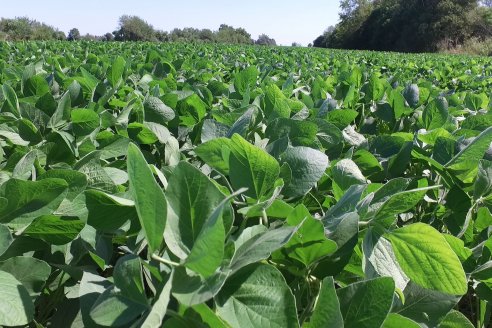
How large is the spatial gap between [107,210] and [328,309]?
36 cm

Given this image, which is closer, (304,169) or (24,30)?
(304,169)

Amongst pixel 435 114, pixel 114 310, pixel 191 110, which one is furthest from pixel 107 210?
pixel 435 114

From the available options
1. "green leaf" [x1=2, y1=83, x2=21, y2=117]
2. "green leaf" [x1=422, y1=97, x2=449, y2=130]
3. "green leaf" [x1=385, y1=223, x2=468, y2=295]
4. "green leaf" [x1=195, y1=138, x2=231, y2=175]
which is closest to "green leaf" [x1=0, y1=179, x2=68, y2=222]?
"green leaf" [x1=195, y1=138, x2=231, y2=175]

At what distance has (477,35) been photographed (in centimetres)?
4422

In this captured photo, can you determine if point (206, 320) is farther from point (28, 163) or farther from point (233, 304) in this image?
point (28, 163)

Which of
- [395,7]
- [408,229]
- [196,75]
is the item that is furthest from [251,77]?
[395,7]

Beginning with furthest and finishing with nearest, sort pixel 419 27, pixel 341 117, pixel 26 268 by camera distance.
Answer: pixel 419 27, pixel 341 117, pixel 26 268

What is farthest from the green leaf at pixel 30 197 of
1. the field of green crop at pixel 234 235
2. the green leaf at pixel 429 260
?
the green leaf at pixel 429 260

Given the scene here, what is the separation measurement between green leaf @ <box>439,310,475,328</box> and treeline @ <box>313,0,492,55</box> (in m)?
38.2

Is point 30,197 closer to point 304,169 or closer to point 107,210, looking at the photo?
point 107,210

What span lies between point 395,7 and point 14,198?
187 ft

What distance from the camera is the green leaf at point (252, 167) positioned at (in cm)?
78

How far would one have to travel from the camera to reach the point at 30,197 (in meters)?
0.72

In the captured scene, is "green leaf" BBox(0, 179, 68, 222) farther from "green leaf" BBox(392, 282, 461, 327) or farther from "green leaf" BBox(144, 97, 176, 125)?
"green leaf" BBox(144, 97, 176, 125)
